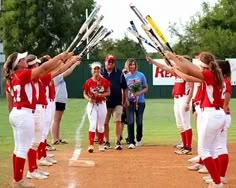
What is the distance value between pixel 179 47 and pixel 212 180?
55058 millimetres

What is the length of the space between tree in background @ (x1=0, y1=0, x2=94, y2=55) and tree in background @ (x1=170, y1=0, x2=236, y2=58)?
11.3m

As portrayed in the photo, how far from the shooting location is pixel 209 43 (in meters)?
56.6

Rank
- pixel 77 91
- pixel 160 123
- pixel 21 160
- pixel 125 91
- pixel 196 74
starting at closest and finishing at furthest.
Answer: pixel 196 74, pixel 21 160, pixel 125 91, pixel 160 123, pixel 77 91

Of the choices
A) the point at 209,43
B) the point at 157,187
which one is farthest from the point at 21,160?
the point at 209,43

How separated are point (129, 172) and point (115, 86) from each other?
3.72 m

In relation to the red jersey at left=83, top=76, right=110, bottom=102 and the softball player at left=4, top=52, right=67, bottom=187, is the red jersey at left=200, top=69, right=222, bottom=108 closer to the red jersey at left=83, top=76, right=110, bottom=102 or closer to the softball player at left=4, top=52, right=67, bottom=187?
the softball player at left=4, top=52, right=67, bottom=187

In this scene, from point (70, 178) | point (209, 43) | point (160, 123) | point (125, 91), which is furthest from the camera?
point (209, 43)

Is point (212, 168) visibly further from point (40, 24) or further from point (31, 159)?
point (40, 24)

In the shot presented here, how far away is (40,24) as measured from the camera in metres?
58.2

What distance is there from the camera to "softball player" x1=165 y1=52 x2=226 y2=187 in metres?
8.42

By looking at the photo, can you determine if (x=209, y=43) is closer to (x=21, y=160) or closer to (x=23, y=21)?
(x=23, y=21)

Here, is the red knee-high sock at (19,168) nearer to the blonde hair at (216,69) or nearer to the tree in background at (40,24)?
the blonde hair at (216,69)

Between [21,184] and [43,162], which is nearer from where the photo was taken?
[21,184]

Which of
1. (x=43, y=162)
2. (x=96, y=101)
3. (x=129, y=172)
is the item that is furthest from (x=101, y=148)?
(x=129, y=172)
